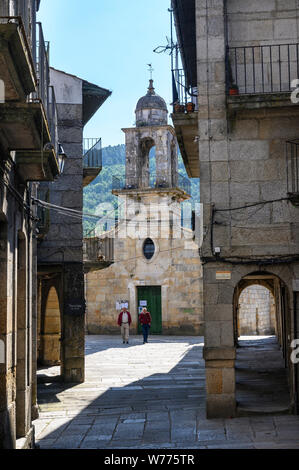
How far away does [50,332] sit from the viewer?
60.1ft

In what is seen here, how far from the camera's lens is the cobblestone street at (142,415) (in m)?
9.25

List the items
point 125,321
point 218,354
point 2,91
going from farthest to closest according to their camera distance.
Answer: point 125,321 < point 218,354 < point 2,91

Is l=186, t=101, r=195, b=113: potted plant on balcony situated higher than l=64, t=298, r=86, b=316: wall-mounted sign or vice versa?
l=186, t=101, r=195, b=113: potted plant on balcony

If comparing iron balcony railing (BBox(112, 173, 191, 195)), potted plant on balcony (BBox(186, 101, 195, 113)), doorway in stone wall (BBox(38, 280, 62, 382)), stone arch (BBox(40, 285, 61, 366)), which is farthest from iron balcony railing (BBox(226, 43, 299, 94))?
iron balcony railing (BBox(112, 173, 191, 195))

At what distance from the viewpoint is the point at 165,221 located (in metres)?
28.8

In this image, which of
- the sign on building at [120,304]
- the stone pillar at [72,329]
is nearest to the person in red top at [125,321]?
the sign on building at [120,304]

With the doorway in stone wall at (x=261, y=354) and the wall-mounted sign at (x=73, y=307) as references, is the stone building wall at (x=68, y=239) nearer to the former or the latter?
the wall-mounted sign at (x=73, y=307)

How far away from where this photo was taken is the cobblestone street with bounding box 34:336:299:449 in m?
9.25

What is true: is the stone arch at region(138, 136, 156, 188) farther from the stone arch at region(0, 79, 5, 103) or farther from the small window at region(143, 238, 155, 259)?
the stone arch at region(0, 79, 5, 103)

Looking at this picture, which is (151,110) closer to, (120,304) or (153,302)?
(153,302)

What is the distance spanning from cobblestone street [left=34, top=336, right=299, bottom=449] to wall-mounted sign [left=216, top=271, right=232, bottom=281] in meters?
2.26

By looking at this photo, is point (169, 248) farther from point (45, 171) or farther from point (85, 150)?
point (45, 171)

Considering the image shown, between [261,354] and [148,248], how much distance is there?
10.2m

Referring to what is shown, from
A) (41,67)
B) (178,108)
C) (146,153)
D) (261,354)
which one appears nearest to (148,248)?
(146,153)
